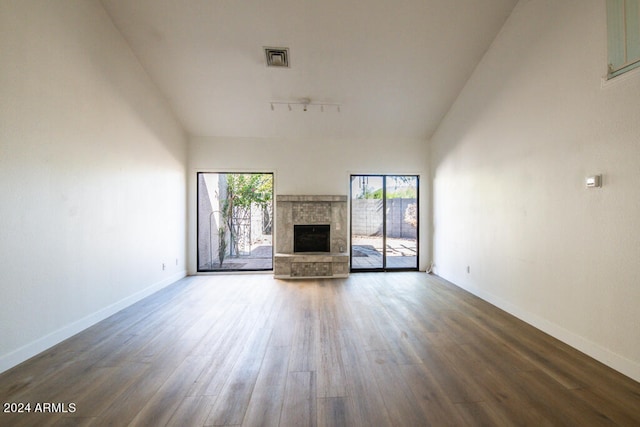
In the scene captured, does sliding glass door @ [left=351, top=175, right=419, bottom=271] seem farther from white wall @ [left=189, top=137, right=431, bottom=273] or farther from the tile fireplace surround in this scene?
the tile fireplace surround

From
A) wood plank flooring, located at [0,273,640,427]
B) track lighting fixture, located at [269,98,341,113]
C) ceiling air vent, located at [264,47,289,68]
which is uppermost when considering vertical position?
ceiling air vent, located at [264,47,289,68]

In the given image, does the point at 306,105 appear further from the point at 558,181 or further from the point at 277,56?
the point at 558,181

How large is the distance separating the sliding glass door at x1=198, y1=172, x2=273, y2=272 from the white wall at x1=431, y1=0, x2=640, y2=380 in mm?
3784

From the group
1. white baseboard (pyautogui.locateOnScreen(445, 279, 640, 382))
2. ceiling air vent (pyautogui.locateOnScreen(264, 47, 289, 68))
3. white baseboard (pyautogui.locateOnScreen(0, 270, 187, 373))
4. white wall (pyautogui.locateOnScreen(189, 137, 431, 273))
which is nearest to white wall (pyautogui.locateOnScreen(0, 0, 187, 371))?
white baseboard (pyautogui.locateOnScreen(0, 270, 187, 373))

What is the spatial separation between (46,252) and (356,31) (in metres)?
4.15

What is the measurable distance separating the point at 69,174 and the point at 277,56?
2820 mm

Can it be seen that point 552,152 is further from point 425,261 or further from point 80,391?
point 80,391

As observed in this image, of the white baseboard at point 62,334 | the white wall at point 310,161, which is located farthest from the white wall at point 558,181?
the white baseboard at point 62,334

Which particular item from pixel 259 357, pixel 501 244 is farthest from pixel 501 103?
pixel 259 357

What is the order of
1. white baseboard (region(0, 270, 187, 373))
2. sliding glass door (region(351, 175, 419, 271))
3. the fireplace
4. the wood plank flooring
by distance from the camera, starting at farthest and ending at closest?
sliding glass door (region(351, 175, 419, 271)) → the fireplace → white baseboard (region(0, 270, 187, 373)) → the wood plank flooring

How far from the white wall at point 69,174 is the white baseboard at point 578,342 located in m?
4.80

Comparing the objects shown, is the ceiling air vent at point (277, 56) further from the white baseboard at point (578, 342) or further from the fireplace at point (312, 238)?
the white baseboard at point (578, 342)

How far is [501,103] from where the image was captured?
3352mm

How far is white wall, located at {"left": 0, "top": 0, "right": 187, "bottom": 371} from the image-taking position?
82.7 inches
